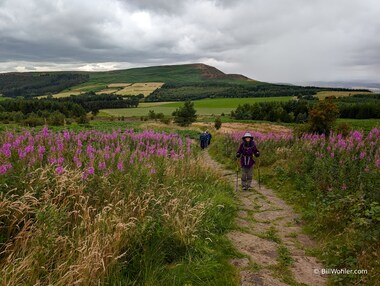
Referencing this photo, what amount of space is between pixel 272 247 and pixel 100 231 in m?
3.11

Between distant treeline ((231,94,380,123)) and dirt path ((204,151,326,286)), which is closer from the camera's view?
dirt path ((204,151,326,286))

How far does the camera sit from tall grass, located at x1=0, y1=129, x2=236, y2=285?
3.43 meters

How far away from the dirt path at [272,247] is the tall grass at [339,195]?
324 mm

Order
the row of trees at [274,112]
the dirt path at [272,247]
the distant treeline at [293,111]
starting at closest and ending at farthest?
the dirt path at [272,247]
the distant treeline at [293,111]
the row of trees at [274,112]

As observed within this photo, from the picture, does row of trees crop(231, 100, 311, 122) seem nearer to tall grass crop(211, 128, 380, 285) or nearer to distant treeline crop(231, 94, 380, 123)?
distant treeline crop(231, 94, 380, 123)

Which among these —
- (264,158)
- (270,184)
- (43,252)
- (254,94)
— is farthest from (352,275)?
(254,94)

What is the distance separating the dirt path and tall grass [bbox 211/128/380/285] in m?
0.32

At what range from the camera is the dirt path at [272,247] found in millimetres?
4250

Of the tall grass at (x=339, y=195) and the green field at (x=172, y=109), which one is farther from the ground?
the tall grass at (x=339, y=195)

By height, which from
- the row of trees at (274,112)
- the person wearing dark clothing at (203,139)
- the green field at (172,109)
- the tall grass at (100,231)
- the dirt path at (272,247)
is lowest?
the green field at (172,109)

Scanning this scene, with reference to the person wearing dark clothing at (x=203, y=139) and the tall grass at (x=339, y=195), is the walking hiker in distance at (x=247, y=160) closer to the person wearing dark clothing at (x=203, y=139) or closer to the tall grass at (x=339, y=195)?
the tall grass at (x=339, y=195)

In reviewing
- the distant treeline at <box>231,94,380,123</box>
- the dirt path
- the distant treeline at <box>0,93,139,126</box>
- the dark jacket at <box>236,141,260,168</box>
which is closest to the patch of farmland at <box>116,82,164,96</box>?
the distant treeline at <box>0,93,139,126</box>

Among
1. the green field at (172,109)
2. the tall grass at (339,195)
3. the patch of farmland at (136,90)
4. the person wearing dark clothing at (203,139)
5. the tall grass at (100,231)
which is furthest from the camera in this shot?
the patch of farmland at (136,90)

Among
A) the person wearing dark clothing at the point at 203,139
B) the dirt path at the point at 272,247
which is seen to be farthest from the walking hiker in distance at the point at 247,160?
the person wearing dark clothing at the point at 203,139
